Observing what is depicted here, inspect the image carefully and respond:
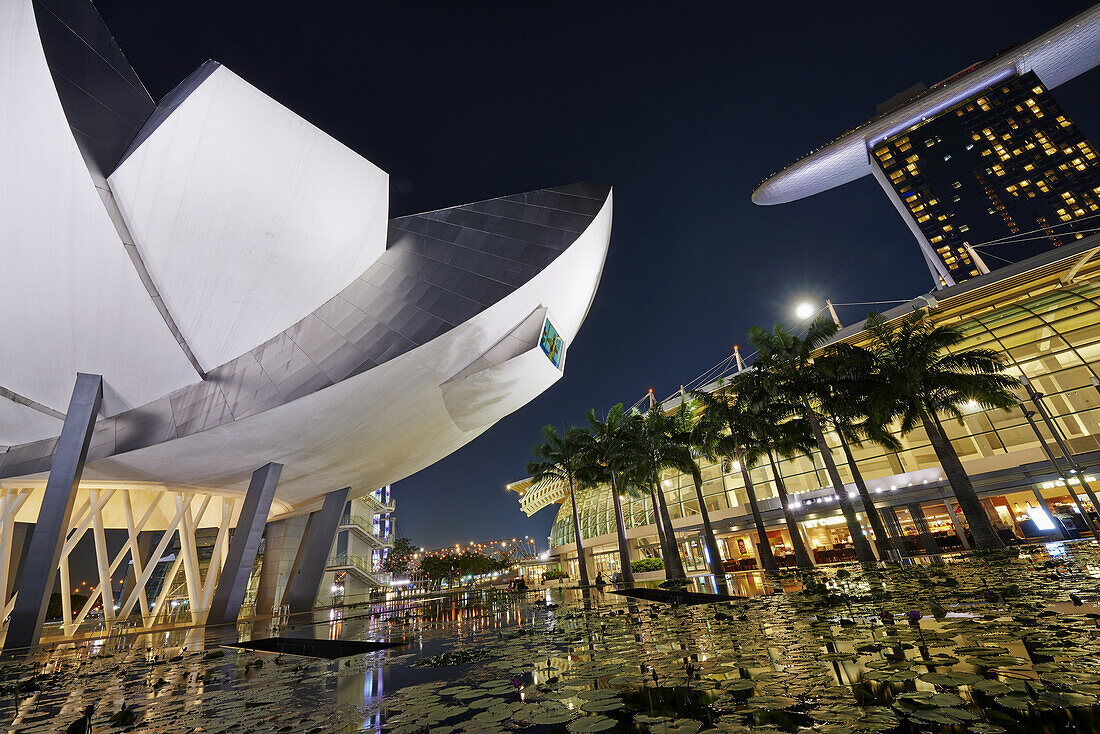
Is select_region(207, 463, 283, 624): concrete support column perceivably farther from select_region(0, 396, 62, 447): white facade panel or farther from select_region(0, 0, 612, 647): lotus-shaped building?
select_region(0, 396, 62, 447): white facade panel

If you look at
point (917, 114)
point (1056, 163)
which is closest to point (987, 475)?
point (1056, 163)

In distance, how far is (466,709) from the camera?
3.53 meters

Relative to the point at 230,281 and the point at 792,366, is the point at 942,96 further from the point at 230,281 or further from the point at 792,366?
the point at 230,281

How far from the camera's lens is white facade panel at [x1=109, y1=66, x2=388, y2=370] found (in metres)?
14.0

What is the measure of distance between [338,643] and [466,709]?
297 inches

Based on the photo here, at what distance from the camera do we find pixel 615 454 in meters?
30.6

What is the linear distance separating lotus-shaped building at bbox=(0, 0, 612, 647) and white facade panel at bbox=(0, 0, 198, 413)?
0.07 metres

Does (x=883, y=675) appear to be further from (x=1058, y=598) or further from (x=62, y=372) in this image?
(x=62, y=372)

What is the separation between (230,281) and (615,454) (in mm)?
23195

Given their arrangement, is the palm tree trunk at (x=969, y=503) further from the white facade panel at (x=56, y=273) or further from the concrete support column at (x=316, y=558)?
the white facade panel at (x=56, y=273)

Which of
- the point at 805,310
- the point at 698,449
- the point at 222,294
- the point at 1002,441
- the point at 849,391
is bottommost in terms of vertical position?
the point at 1002,441

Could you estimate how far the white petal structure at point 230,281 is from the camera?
13570 mm

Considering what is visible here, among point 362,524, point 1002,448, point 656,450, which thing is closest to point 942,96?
point 1002,448

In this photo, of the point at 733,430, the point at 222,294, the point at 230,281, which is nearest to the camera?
the point at 230,281
